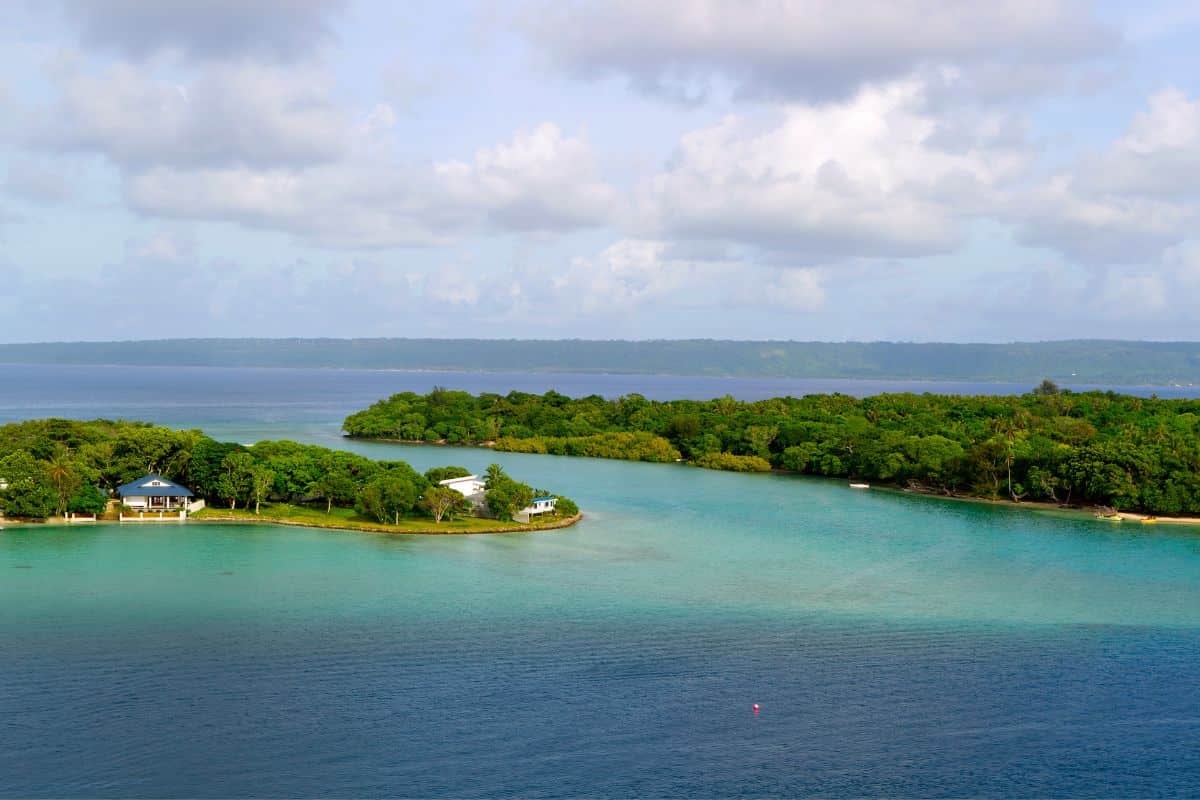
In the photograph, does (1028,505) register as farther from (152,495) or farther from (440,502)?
(152,495)

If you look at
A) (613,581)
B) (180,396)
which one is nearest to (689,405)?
(613,581)

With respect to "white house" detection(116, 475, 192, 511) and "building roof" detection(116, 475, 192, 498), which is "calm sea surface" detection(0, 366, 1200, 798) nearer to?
"white house" detection(116, 475, 192, 511)

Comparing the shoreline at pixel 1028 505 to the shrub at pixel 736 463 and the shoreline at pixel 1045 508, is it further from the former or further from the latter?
the shrub at pixel 736 463

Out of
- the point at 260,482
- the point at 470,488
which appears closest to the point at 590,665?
the point at 470,488

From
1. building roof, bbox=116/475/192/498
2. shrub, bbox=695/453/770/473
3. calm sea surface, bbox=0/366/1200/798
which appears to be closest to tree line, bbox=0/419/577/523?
building roof, bbox=116/475/192/498

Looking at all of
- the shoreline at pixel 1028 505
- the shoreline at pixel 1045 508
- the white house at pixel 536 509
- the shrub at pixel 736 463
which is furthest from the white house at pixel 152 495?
the shoreline at pixel 1045 508

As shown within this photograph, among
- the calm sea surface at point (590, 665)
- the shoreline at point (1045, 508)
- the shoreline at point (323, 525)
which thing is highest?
the shoreline at point (1045, 508)
